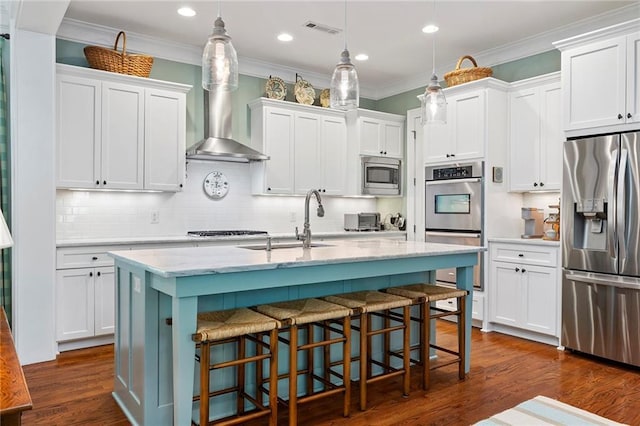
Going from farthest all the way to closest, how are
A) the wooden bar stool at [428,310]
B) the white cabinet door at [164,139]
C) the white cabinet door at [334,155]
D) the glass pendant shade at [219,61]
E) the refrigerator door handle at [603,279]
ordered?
the white cabinet door at [334,155] < the white cabinet door at [164,139] < the refrigerator door handle at [603,279] < the wooden bar stool at [428,310] < the glass pendant shade at [219,61]

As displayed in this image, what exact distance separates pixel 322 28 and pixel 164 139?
71.8 inches

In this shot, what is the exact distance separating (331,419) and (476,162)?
3.10 metres

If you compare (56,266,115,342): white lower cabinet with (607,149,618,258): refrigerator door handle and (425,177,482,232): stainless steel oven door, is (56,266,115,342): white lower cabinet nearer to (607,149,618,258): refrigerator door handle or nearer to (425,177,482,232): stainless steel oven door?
(425,177,482,232): stainless steel oven door

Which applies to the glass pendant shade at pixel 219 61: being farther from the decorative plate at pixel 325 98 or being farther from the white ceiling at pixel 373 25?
the decorative plate at pixel 325 98

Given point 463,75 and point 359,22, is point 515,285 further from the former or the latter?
point 359,22

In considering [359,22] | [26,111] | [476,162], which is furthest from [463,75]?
[26,111]

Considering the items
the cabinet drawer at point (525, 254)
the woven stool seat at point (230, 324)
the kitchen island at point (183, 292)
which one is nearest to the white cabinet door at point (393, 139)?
the cabinet drawer at point (525, 254)

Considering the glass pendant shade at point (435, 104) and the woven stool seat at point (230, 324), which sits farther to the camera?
the glass pendant shade at point (435, 104)

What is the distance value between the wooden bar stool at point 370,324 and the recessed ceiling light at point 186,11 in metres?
2.74

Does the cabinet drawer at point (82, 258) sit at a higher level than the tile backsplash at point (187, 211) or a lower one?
lower

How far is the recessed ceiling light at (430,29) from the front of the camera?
4.48 meters

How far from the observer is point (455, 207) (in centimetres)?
511

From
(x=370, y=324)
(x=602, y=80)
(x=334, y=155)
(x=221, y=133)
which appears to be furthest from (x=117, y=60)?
(x=602, y=80)

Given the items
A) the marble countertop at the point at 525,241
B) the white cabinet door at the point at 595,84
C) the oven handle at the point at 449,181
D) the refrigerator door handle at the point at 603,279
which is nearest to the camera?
the refrigerator door handle at the point at 603,279
